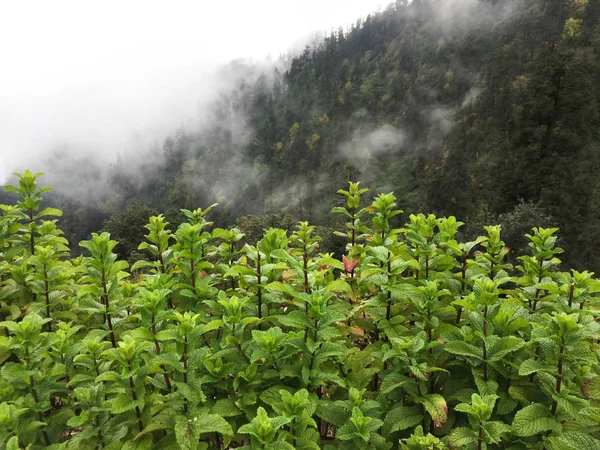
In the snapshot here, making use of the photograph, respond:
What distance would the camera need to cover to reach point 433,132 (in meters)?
115

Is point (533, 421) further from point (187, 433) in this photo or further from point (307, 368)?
point (187, 433)

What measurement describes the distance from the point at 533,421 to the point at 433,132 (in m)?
123

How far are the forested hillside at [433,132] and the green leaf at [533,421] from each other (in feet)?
102

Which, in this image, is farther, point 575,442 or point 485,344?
point 485,344

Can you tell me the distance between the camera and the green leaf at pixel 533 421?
197 cm

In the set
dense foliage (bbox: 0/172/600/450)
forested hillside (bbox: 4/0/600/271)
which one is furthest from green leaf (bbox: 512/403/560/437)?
forested hillside (bbox: 4/0/600/271)

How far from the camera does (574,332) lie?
6.43 ft

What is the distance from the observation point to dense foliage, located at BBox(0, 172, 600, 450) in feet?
6.56

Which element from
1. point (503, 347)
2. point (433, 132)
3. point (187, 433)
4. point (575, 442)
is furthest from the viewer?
point (433, 132)

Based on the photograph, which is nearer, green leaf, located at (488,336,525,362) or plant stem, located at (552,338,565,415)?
plant stem, located at (552,338,565,415)

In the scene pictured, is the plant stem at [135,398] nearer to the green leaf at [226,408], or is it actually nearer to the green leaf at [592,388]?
the green leaf at [226,408]

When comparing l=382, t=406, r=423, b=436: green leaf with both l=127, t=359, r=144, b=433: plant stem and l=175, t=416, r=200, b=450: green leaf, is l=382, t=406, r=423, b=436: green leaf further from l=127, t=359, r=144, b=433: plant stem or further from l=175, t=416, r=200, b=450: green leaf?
l=127, t=359, r=144, b=433: plant stem

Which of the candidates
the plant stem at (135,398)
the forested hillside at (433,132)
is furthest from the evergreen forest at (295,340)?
the forested hillside at (433,132)

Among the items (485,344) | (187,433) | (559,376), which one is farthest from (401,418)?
(187,433)
